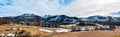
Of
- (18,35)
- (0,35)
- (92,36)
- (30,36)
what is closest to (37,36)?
(30,36)

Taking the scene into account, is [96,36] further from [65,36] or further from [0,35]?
[0,35]

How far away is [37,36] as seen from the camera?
65688mm

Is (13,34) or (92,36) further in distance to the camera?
(92,36)

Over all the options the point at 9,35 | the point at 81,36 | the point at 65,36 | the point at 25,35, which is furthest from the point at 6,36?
the point at 81,36

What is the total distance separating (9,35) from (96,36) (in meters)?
24.3

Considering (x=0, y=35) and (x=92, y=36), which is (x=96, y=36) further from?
(x=0, y=35)

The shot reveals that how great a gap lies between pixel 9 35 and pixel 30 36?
641 centimetres

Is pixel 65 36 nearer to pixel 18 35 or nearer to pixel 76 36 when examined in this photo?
pixel 76 36

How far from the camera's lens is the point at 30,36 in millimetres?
65625

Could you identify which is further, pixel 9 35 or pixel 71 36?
pixel 71 36

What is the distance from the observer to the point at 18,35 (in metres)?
62.0

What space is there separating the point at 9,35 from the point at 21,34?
3.14 metres

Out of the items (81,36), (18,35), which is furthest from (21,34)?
(81,36)

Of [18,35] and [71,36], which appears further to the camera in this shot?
[71,36]
